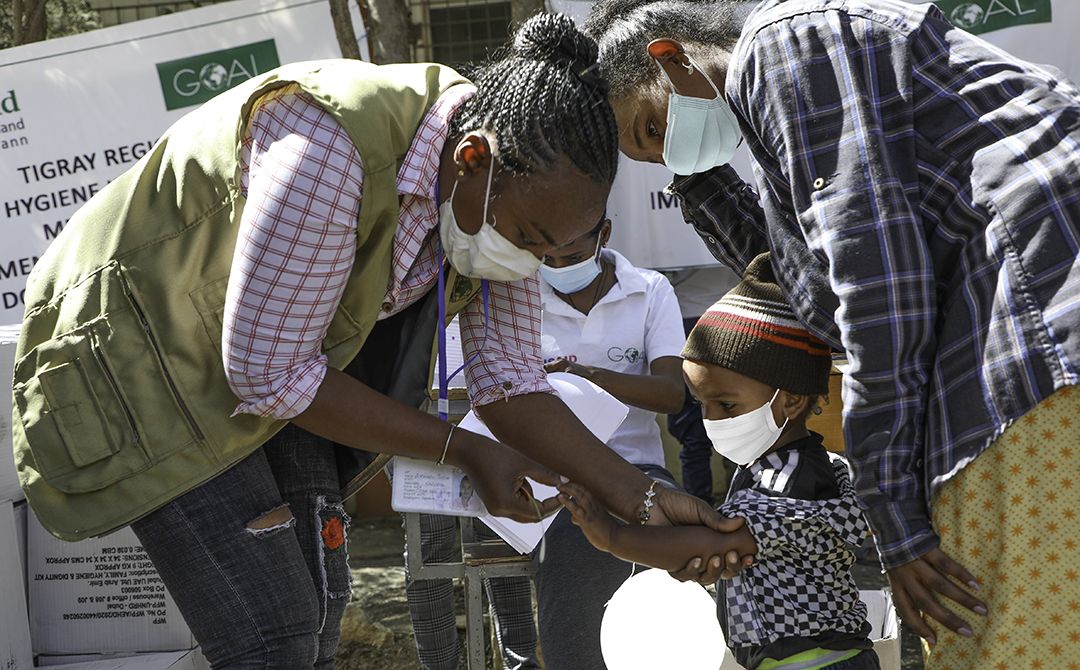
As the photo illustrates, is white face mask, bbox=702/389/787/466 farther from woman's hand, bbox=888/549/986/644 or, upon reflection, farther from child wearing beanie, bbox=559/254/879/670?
woman's hand, bbox=888/549/986/644

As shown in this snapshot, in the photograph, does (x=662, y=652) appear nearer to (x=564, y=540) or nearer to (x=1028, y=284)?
(x=564, y=540)

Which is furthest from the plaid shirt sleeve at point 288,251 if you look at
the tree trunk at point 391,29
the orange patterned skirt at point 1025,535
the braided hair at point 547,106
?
the tree trunk at point 391,29

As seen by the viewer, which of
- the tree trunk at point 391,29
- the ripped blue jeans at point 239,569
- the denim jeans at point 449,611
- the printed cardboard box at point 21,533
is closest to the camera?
the ripped blue jeans at point 239,569

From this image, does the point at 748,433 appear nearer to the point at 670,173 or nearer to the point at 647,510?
the point at 647,510

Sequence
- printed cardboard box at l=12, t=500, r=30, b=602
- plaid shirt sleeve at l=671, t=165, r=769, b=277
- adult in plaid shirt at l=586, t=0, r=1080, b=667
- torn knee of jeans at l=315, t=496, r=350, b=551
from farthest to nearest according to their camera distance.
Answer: printed cardboard box at l=12, t=500, r=30, b=602 → plaid shirt sleeve at l=671, t=165, r=769, b=277 → torn knee of jeans at l=315, t=496, r=350, b=551 → adult in plaid shirt at l=586, t=0, r=1080, b=667

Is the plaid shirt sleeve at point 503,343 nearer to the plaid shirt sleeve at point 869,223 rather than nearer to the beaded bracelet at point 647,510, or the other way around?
the beaded bracelet at point 647,510

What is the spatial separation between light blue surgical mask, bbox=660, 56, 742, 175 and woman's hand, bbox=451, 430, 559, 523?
82 centimetres

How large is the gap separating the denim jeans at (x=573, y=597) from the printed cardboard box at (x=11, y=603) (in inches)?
59.2

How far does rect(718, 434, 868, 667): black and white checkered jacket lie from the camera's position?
225 centimetres

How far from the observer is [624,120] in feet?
8.09

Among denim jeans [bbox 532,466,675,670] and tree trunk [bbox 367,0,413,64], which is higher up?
tree trunk [bbox 367,0,413,64]

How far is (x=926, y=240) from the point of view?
1.82 meters

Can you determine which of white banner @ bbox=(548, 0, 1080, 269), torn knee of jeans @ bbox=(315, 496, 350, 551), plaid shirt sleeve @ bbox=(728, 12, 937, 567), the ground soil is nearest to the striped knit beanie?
plaid shirt sleeve @ bbox=(728, 12, 937, 567)

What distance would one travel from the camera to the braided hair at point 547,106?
1849mm
